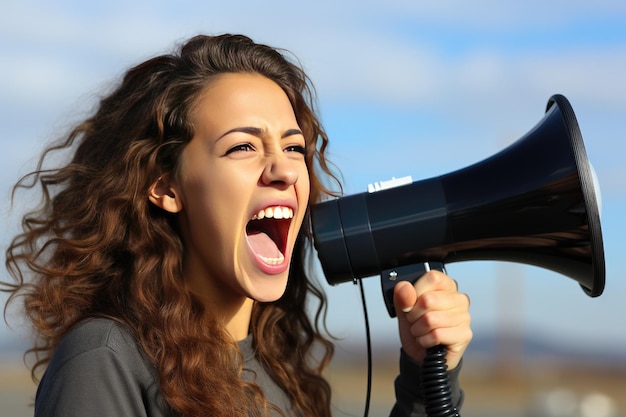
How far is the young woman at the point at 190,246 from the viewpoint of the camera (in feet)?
8.32

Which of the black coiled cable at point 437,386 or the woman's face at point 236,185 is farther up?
the woman's face at point 236,185

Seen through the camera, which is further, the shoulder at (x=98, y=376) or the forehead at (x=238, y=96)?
the forehead at (x=238, y=96)

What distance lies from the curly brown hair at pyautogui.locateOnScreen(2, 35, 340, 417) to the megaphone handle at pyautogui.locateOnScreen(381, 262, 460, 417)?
1.60 ft

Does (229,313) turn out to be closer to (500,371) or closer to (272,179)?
(272,179)

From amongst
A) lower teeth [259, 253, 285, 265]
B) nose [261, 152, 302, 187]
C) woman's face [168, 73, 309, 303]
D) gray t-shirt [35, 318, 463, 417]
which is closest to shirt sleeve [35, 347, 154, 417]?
gray t-shirt [35, 318, 463, 417]

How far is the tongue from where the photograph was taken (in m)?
2.94

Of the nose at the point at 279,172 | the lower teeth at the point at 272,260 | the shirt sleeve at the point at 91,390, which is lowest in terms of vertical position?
the shirt sleeve at the point at 91,390

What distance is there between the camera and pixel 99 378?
2.32m

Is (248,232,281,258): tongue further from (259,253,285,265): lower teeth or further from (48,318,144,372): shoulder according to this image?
(48,318,144,372): shoulder

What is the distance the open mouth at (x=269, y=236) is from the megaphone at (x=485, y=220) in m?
0.17

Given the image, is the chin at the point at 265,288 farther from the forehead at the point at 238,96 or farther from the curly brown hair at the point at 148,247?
the forehead at the point at 238,96

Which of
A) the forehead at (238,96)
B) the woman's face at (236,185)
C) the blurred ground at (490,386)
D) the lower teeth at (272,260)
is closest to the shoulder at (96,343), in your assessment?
the woman's face at (236,185)

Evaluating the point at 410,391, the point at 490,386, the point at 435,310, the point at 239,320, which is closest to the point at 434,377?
the point at 435,310

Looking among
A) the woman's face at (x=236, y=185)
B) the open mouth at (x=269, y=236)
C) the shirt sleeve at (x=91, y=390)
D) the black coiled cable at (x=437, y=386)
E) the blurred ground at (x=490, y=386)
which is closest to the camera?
the shirt sleeve at (x=91, y=390)
